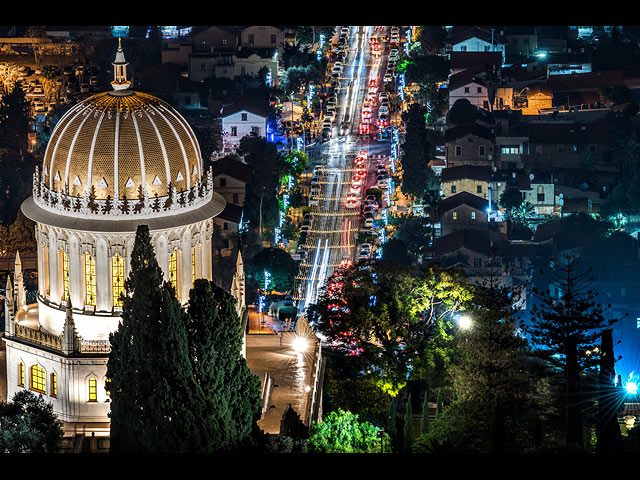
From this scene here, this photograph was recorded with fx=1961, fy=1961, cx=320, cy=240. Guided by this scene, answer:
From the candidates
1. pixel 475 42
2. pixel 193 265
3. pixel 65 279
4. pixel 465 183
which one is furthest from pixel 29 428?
pixel 475 42

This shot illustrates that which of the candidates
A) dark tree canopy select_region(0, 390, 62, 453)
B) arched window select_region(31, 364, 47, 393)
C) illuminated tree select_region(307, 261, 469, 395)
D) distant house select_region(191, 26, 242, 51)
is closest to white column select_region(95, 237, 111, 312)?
arched window select_region(31, 364, 47, 393)

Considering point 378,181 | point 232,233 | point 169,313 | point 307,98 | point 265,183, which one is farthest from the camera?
point 307,98

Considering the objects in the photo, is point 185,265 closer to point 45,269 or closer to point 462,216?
point 45,269

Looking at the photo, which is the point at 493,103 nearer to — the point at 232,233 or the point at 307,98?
the point at 307,98

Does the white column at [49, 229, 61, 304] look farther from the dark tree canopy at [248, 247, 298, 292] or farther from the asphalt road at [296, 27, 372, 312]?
the dark tree canopy at [248, 247, 298, 292]

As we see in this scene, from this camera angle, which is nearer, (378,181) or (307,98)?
(378,181)

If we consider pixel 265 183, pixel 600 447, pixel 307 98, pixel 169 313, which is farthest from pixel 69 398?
pixel 307 98
